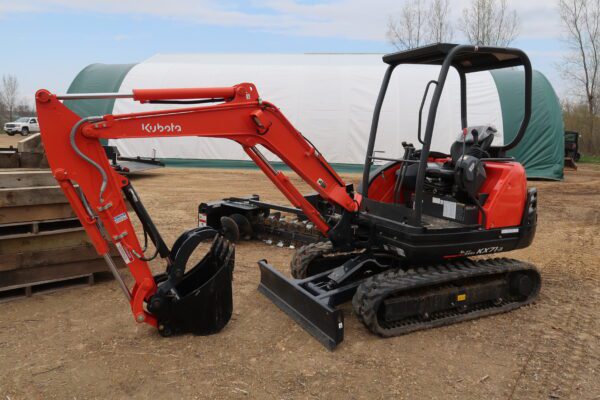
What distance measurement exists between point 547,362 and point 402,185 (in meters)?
2.29

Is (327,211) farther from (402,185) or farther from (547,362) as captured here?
(547,362)

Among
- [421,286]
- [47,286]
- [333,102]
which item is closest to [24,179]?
[47,286]

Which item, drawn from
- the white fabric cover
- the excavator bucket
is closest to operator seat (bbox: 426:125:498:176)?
the excavator bucket

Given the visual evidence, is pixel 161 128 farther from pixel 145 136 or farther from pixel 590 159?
pixel 590 159

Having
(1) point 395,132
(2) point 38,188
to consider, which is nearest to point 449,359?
(2) point 38,188

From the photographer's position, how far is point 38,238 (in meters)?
5.36

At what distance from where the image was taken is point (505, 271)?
515cm

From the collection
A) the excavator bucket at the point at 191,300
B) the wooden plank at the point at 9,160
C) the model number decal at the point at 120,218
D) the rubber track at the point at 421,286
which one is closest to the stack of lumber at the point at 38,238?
the excavator bucket at the point at 191,300

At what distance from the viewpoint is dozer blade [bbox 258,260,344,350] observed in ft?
14.0

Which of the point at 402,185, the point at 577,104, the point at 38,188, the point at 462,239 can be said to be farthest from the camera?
the point at 577,104

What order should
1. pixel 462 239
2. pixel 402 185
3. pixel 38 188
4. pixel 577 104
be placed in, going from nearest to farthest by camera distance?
pixel 462 239 < pixel 38 188 < pixel 402 185 < pixel 577 104

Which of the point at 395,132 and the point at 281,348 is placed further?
the point at 395,132

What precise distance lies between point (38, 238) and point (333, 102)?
1475 centimetres

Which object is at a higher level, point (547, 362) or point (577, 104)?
A: point (577, 104)
